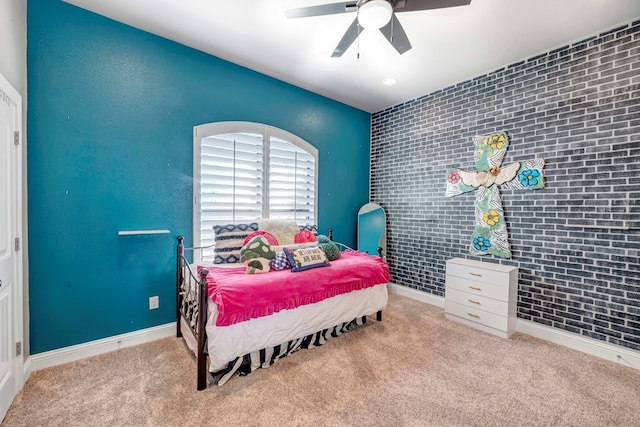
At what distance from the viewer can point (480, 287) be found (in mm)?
2988

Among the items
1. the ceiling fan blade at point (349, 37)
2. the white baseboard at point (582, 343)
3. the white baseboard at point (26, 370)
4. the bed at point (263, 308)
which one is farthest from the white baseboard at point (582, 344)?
the white baseboard at point (26, 370)

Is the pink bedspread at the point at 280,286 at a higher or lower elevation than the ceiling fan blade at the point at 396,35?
lower

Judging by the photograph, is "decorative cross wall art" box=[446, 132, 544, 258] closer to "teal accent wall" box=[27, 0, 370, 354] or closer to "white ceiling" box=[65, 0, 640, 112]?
"white ceiling" box=[65, 0, 640, 112]

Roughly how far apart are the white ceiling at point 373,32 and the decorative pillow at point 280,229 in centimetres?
179

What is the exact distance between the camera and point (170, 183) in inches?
107

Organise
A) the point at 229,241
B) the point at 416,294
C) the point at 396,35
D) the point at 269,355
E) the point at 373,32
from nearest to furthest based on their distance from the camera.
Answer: the point at 396,35
the point at 269,355
the point at 373,32
the point at 229,241
the point at 416,294

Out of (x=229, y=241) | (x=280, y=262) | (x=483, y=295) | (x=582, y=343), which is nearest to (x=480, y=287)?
(x=483, y=295)

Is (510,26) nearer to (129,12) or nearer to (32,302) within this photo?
(129,12)

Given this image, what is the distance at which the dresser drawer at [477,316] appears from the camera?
9.20 feet

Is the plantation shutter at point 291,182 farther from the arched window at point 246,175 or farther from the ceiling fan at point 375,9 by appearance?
the ceiling fan at point 375,9

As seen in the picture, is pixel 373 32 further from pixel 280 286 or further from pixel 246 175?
pixel 280 286

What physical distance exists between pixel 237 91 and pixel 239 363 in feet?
9.09

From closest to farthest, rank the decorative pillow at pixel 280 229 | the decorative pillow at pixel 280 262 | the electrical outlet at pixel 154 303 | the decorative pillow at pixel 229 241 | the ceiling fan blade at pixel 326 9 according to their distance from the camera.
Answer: the ceiling fan blade at pixel 326 9, the decorative pillow at pixel 280 262, the electrical outlet at pixel 154 303, the decorative pillow at pixel 229 241, the decorative pillow at pixel 280 229

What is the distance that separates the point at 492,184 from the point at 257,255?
2768 millimetres
